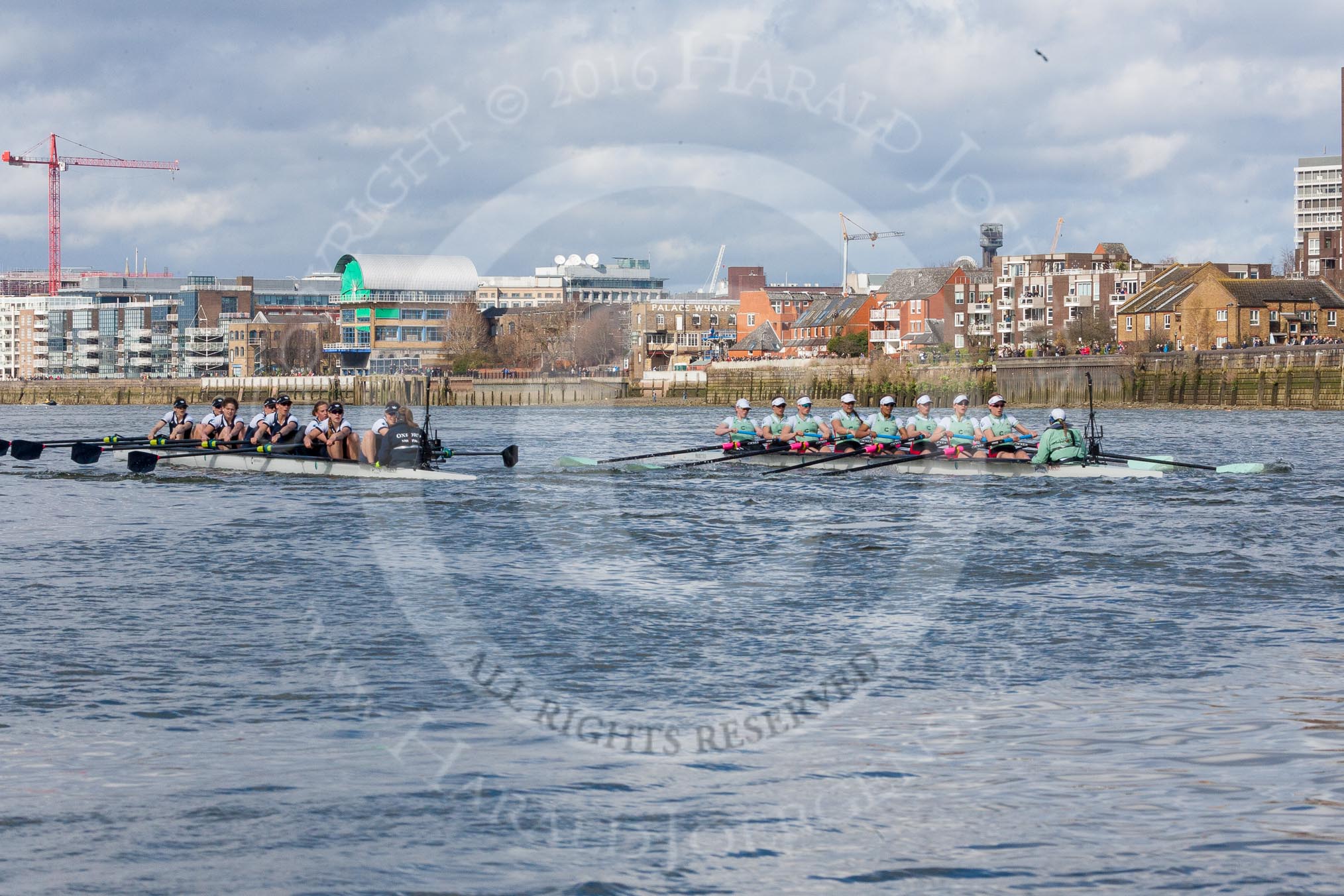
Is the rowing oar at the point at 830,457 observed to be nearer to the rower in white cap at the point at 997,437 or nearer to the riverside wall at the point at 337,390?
the rower in white cap at the point at 997,437

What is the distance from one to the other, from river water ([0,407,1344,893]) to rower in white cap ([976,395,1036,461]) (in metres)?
5.27

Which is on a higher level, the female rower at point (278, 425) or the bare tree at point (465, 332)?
the bare tree at point (465, 332)

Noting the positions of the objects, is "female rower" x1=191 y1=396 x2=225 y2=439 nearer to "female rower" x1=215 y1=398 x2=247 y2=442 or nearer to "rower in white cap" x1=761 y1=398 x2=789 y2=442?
"female rower" x1=215 y1=398 x2=247 y2=442

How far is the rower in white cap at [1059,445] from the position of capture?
29953mm

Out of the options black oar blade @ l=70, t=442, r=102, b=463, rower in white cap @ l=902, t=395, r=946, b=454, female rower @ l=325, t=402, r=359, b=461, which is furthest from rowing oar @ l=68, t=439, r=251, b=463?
rower in white cap @ l=902, t=395, r=946, b=454

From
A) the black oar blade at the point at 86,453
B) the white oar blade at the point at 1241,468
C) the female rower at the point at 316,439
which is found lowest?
the white oar blade at the point at 1241,468

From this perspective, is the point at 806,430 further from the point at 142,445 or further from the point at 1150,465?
the point at 142,445

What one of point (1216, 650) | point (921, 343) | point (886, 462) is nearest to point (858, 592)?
point (1216, 650)

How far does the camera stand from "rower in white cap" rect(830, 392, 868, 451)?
32844mm

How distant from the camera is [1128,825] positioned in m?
9.12

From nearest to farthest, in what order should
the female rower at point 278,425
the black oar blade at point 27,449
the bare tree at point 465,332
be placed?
the female rower at point 278,425 < the black oar blade at point 27,449 < the bare tree at point 465,332

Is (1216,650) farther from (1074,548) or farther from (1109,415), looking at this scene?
(1109,415)

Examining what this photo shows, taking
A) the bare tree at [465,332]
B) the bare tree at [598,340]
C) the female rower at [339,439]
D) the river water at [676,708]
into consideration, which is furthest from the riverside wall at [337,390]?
the river water at [676,708]

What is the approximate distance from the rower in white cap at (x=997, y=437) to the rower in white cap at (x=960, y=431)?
0.24m
